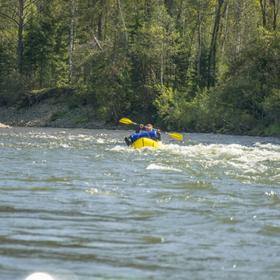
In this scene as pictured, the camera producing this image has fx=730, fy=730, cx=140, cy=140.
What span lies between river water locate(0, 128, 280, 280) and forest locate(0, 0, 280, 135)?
23392 mm

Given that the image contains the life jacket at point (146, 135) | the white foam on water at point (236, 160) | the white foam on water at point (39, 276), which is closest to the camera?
the white foam on water at point (39, 276)

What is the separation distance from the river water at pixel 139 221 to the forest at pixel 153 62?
76.7 feet

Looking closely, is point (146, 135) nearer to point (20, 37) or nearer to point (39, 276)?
point (39, 276)

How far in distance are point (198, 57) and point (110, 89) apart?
6.84 meters

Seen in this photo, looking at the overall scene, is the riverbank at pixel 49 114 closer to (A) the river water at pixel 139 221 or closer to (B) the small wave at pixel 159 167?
(B) the small wave at pixel 159 167

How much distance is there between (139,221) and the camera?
31.8 feet

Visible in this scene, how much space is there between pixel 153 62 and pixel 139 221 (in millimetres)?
41023

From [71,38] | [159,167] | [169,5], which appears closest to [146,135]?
[159,167]

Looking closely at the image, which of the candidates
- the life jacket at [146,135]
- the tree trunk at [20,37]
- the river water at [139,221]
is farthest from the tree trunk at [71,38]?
the river water at [139,221]

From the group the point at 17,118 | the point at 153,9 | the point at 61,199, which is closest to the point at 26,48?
the point at 17,118

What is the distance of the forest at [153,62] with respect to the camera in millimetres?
40750

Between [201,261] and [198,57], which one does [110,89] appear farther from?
[201,261]

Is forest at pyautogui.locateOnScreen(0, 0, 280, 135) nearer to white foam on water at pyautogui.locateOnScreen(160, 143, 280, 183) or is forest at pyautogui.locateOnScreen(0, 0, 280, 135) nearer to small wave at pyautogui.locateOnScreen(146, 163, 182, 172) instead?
white foam on water at pyautogui.locateOnScreen(160, 143, 280, 183)

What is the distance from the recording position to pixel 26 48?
194 ft
